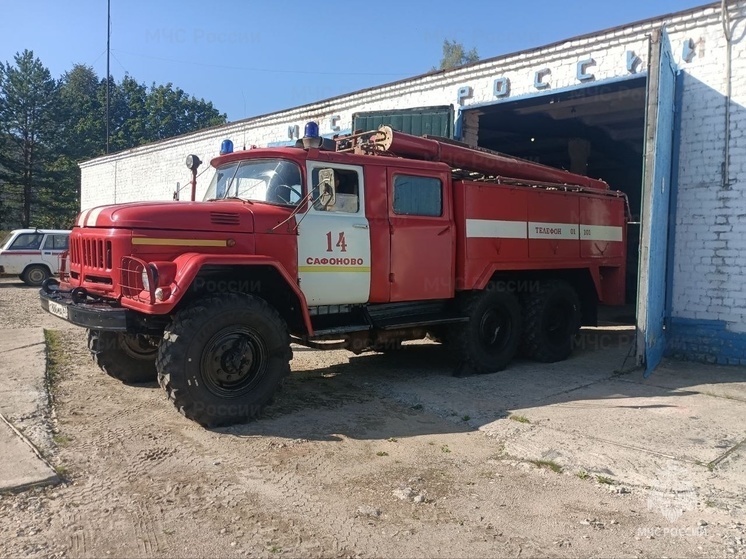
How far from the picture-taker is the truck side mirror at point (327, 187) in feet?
18.8

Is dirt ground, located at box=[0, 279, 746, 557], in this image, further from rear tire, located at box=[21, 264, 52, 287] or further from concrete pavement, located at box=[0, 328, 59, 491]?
rear tire, located at box=[21, 264, 52, 287]

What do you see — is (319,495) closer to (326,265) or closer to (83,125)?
(326,265)

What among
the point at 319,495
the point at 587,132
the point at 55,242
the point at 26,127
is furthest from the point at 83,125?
the point at 319,495

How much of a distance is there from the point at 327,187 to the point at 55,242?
15388 millimetres

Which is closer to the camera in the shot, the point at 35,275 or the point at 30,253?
the point at 30,253

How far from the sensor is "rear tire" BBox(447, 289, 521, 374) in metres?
7.37

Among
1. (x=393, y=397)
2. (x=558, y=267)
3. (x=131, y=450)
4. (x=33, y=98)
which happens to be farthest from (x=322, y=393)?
(x=33, y=98)

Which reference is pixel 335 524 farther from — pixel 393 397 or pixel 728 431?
pixel 728 431

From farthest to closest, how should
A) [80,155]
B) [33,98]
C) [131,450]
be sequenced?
[80,155] → [33,98] → [131,450]

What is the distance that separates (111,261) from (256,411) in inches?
72.3

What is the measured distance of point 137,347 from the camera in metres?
6.61

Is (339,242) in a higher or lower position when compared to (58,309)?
higher

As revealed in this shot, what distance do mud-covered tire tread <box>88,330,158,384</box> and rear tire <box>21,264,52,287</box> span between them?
13.3 m

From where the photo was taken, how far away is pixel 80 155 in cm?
3916
